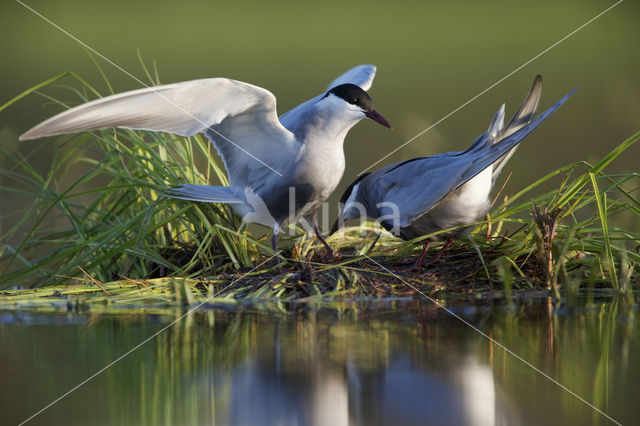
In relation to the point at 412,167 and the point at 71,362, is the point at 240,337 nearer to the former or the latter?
the point at 71,362

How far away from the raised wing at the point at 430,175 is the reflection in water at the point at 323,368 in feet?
1.93

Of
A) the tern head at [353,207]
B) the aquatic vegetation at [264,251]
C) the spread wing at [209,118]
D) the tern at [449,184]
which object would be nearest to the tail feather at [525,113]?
the tern at [449,184]

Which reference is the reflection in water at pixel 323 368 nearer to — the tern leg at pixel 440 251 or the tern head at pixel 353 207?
the tern leg at pixel 440 251

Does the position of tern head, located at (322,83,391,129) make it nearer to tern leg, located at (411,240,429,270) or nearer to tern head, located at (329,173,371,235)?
tern head, located at (329,173,371,235)

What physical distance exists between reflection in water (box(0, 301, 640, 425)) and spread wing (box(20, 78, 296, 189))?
56 cm

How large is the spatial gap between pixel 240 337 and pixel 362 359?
13.0 inches

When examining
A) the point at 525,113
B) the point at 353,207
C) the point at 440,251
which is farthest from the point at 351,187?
the point at 525,113

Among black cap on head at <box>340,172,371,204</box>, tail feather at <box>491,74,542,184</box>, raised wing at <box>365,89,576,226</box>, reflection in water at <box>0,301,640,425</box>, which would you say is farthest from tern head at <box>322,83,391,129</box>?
reflection in water at <box>0,301,640,425</box>

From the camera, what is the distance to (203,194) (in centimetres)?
242

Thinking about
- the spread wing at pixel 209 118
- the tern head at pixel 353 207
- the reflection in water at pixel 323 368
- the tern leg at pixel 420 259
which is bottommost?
the reflection in water at pixel 323 368

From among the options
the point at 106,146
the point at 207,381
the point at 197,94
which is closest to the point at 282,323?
the point at 207,381

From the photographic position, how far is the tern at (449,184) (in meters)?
2.22

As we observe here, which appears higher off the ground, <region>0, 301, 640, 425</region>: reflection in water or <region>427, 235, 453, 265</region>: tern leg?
<region>427, 235, 453, 265</region>: tern leg

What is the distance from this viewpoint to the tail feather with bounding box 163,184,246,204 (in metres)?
2.40
